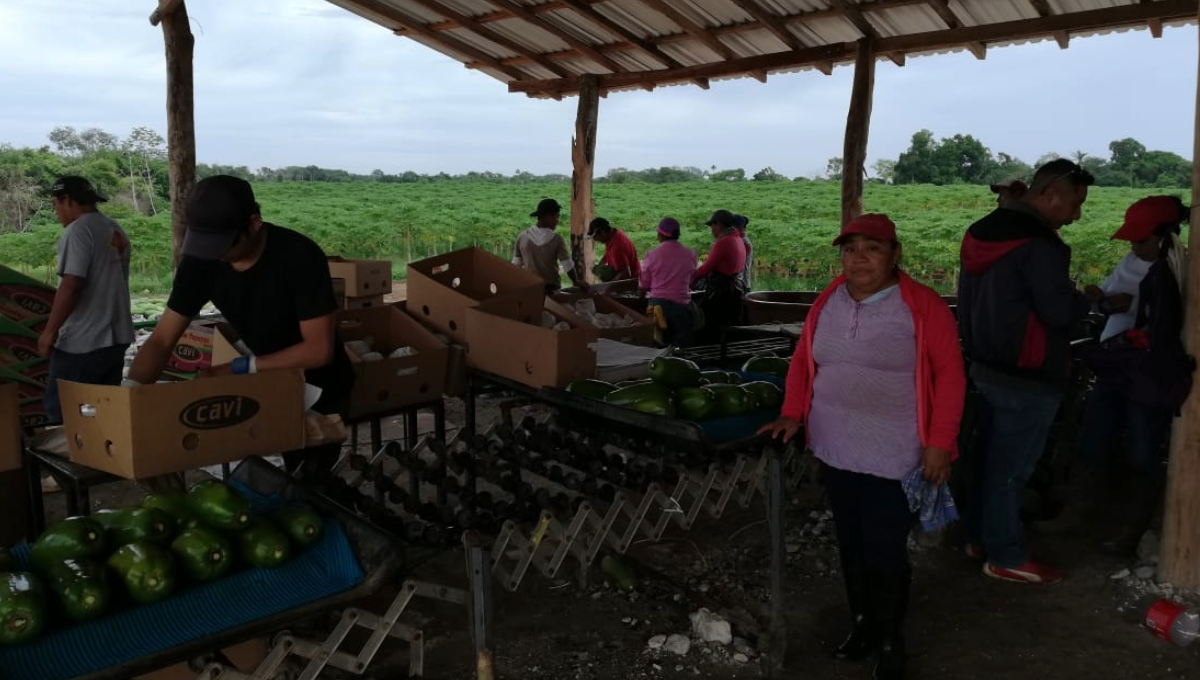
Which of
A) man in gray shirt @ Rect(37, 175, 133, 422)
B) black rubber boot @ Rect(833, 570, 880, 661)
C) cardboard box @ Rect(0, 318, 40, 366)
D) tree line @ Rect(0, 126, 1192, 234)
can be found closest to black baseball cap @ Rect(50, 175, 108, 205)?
man in gray shirt @ Rect(37, 175, 133, 422)

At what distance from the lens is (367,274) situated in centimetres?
584

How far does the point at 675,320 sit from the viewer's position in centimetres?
723

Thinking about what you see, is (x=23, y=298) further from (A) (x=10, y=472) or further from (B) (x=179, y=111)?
(B) (x=179, y=111)

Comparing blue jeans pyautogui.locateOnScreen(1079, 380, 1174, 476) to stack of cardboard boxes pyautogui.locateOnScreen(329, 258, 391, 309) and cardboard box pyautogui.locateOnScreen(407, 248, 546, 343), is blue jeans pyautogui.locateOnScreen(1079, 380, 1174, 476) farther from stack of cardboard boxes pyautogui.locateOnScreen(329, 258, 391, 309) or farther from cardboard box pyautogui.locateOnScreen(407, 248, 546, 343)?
stack of cardboard boxes pyautogui.locateOnScreen(329, 258, 391, 309)

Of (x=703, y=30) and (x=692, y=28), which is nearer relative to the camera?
(x=692, y=28)

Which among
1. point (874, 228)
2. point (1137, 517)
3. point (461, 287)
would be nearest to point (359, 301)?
point (461, 287)

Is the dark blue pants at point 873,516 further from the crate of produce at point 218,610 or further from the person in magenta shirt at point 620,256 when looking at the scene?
the person in magenta shirt at point 620,256

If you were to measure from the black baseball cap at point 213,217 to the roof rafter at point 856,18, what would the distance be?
Answer: 6.27 metres

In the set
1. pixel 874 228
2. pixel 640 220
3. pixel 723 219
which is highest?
pixel 874 228

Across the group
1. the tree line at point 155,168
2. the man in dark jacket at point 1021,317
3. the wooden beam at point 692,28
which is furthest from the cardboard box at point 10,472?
the tree line at point 155,168

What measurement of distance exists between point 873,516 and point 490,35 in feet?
26.1

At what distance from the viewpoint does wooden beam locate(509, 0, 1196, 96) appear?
6.86 metres

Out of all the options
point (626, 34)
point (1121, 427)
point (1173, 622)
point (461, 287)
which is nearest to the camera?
point (1173, 622)

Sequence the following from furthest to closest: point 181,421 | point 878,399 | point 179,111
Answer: point 179,111
point 878,399
point 181,421
